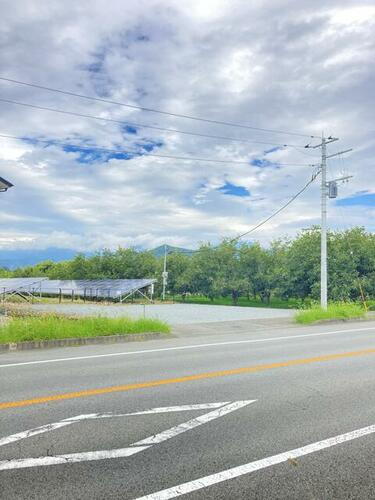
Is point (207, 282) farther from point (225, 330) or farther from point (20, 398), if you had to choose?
point (20, 398)

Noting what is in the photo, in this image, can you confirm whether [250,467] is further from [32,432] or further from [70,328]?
[70,328]

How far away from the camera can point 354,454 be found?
378cm

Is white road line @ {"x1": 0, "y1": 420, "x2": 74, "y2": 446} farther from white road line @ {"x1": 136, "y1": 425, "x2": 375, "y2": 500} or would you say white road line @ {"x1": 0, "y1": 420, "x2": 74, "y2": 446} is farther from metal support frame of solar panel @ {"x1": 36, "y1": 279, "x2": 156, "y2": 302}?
metal support frame of solar panel @ {"x1": 36, "y1": 279, "x2": 156, "y2": 302}

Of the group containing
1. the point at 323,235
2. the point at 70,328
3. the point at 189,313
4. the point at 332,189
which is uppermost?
the point at 332,189

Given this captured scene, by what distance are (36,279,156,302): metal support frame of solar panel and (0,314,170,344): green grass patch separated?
1806 centimetres

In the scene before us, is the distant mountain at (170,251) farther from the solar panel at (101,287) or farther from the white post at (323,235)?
the white post at (323,235)

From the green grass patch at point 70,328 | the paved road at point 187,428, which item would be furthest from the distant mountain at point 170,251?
the paved road at point 187,428

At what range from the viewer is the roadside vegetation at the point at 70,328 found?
33.0 ft

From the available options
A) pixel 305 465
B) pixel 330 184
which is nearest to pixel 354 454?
pixel 305 465

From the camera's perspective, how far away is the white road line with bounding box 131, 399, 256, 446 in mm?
4016

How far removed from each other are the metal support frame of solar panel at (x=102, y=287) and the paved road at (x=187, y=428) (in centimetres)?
2224

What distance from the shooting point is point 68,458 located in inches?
142

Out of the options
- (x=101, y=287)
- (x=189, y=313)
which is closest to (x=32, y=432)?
(x=189, y=313)

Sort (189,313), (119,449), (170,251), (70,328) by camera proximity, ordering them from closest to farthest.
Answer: (119,449)
(70,328)
(189,313)
(170,251)
